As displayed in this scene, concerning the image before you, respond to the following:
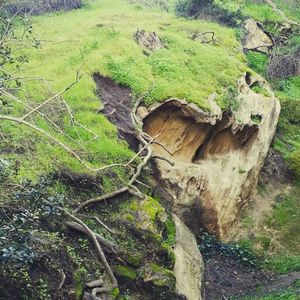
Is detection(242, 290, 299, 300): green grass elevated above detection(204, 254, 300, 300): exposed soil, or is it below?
above

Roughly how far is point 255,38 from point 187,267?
1681 centimetres

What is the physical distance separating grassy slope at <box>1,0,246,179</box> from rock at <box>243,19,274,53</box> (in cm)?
326

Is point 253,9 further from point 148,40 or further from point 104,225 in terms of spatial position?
point 104,225

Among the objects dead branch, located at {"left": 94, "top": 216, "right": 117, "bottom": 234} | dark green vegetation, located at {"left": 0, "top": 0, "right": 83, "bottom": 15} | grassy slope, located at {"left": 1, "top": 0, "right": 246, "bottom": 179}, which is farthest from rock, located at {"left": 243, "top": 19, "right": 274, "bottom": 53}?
dead branch, located at {"left": 94, "top": 216, "right": 117, "bottom": 234}

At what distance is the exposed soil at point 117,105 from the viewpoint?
14055 millimetres

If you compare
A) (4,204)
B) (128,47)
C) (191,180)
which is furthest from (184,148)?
(4,204)

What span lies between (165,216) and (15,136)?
3.60m

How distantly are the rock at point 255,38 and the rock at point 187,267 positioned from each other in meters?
14.4

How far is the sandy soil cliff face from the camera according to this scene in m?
14.8

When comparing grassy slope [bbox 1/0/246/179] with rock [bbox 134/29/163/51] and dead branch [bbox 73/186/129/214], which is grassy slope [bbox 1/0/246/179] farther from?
dead branch [bbox 73/186/129/214]

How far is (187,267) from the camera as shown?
38.2ft

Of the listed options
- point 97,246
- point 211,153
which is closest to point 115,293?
point 97,246

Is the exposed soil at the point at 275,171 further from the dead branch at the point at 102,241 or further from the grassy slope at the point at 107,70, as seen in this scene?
the dead branch at the point at 102,241

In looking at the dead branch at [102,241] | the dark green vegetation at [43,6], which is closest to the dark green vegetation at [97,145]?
the dead branch at [102,241]
